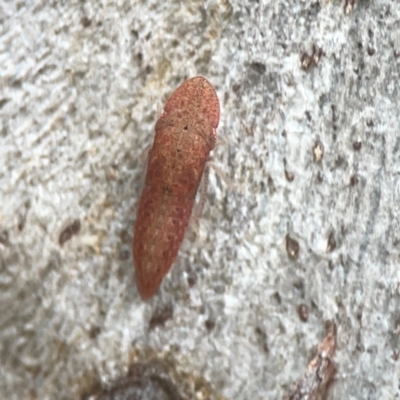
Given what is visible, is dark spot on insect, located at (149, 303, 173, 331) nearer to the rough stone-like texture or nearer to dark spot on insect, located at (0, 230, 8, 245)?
the rough stone-like texture

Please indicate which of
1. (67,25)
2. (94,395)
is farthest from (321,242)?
(67,25)

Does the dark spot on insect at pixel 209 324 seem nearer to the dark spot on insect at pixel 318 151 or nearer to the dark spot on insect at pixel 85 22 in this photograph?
the dark spot on insect at pixel 318 151

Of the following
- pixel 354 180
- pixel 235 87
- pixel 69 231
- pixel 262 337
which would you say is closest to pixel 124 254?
pixel 69 231

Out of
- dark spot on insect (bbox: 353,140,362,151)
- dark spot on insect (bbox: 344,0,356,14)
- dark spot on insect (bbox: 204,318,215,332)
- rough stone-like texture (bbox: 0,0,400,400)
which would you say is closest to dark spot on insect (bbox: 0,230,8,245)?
rough stone-like texture (bbox: 0,0,400,400)

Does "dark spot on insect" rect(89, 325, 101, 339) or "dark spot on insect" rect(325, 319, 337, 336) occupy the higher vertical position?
"dark spot on insect" rect(89, 325, 101, 339)

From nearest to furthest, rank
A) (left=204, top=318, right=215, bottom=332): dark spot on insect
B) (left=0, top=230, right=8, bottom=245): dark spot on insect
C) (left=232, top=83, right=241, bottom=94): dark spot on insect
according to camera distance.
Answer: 1. (left=0, top=230, right=8, bottom=245): dark spot on insect
2. (left=204, top=318, right=215, bottom=332): dark spot on insect
3. (left=232, top=83, right=241, bottom=94): dark spot on insect

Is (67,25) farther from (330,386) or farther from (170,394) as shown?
(330,386)
